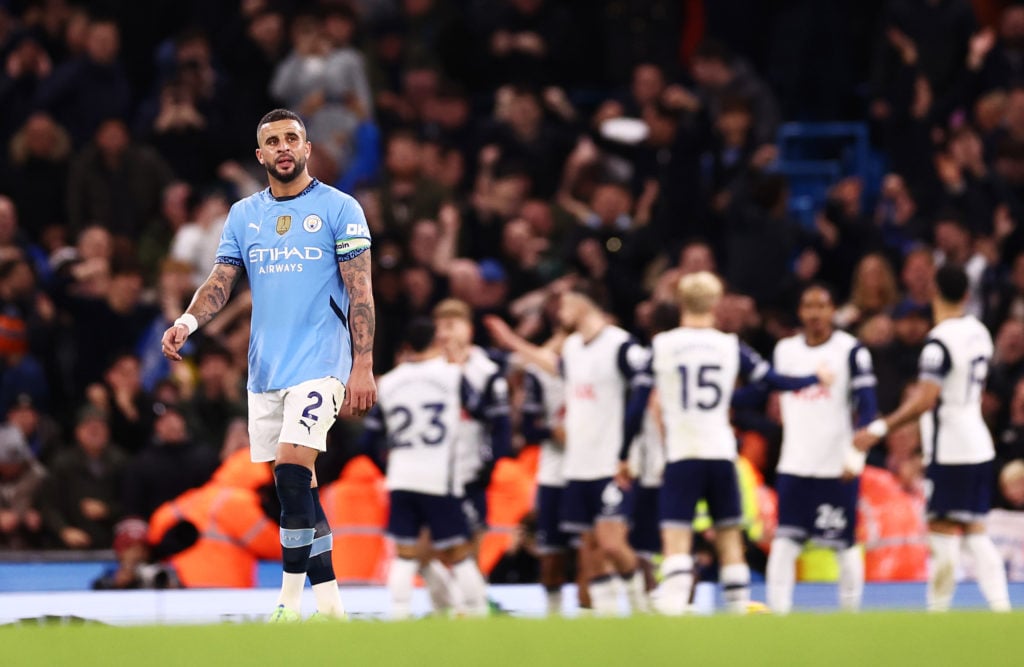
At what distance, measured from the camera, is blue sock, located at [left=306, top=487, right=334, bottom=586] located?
784 centimetres

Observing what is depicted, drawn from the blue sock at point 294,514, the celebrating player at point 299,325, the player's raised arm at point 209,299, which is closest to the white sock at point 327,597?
the celebrating player at point 299,325

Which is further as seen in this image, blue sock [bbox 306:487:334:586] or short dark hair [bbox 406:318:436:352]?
short dark hair [bbox 406:318:436:352]

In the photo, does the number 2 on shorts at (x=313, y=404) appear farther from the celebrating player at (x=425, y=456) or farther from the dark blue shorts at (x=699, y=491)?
the celebrating player at (x=425, y=456)

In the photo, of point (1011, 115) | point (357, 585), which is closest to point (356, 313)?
point (357, 585)

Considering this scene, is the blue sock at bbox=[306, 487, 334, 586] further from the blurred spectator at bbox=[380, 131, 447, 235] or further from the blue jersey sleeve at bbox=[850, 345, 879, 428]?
the blurred spectator at bbox=[380, 131, 447, 235]

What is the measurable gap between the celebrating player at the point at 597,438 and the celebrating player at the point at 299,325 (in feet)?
14.1

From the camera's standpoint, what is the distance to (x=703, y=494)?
11219mm

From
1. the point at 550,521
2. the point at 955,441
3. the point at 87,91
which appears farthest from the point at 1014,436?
the point at 87,91

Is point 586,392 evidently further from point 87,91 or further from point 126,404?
point 87,91

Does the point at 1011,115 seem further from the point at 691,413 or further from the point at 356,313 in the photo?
the point at 356,313

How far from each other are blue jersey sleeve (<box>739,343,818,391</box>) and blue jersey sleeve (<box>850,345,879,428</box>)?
294mm

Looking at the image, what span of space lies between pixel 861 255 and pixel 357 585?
16.9 feet

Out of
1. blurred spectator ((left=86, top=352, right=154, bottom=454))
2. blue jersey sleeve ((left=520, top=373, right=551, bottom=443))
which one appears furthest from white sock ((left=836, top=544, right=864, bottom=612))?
blurred spectator ((left=86, top=352, right=154, bottom=454))

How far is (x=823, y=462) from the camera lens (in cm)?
1154
